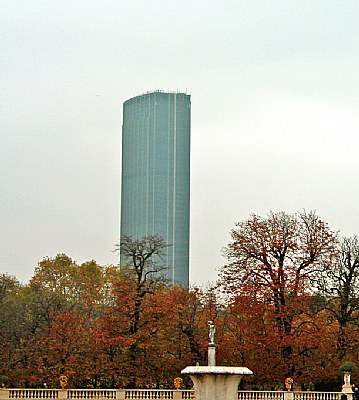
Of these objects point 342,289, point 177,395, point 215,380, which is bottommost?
point 177,395

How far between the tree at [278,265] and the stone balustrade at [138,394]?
482cm

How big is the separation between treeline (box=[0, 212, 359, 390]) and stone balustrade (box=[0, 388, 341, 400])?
4.20 m

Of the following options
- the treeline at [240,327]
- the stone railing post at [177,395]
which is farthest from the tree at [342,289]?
the stone railing post at [177,395]

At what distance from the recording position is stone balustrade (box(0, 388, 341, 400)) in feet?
151

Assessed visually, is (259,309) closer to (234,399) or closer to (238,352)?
(238,352)

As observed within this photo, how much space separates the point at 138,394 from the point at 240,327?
8.86 meters

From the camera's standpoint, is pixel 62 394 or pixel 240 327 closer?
pixel 62 394

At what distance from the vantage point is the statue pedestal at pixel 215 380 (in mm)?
23375

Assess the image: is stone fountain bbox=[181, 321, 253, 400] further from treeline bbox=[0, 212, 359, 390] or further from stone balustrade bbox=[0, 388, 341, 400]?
treeline bbox=[0, 212, 359, 390]

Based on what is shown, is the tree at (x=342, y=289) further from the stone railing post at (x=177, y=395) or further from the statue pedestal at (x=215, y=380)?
the statue pedestal at (x=215, y=380)

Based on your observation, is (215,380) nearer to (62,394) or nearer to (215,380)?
(215,380)

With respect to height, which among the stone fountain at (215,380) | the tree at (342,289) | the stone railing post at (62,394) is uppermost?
the tree at (342,289)

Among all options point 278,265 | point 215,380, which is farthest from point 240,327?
point 215,380

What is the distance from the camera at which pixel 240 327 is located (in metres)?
53.2
